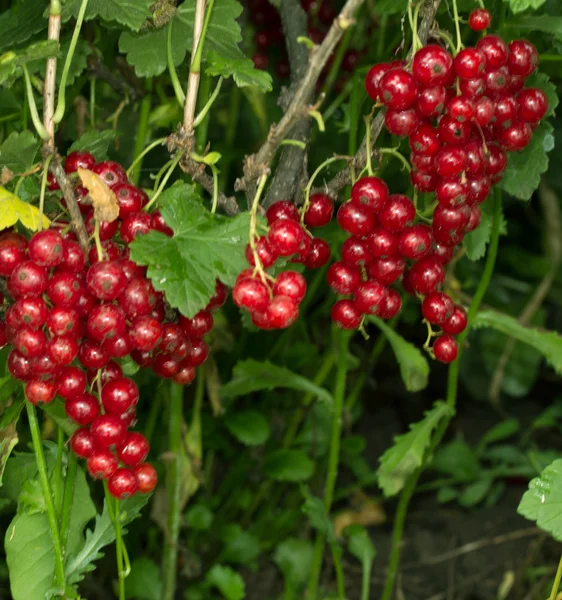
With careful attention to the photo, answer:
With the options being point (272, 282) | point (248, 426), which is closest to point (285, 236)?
point (272, 282)

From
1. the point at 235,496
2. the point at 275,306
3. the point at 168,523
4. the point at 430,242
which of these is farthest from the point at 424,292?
the point at 235,496

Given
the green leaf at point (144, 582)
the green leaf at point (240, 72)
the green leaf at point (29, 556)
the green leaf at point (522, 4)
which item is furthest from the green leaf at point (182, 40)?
the green leaf at point (144, 582)

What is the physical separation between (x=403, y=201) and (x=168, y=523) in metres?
0.65

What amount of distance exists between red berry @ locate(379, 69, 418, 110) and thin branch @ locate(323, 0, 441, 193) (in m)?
0.06

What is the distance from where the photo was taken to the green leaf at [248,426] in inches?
48.7

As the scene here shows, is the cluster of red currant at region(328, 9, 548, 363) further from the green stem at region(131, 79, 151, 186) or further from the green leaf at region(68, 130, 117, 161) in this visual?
the green stem at region(131, 79, 151, 186)

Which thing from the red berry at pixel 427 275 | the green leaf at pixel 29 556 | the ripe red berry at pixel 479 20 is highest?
the ripe red berry at pixel 479 20

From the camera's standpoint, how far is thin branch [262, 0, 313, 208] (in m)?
0.83

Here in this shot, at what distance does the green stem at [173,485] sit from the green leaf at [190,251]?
1.33ft

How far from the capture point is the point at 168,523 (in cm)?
110

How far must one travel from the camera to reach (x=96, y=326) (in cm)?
63

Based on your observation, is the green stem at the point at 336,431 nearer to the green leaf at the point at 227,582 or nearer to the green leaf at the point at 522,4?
the green leaf at the point at 227,582

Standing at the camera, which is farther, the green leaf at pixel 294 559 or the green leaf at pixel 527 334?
the green leaf at pixel 294 559

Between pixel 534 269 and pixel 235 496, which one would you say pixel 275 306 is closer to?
pixel 235 496
